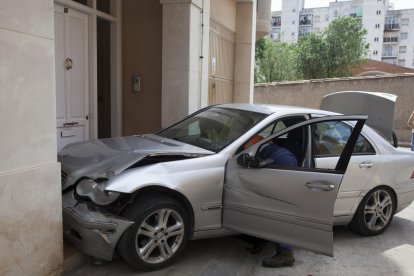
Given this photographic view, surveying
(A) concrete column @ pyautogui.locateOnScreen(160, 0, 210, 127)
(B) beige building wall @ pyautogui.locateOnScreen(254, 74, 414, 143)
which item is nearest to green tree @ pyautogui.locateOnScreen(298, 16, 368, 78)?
(B) beige building wall @ pyautogui.locateOnScreen(254, 74, 414, 143)

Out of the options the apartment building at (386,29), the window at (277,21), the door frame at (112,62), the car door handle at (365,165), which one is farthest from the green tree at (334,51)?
the window at (277,21)

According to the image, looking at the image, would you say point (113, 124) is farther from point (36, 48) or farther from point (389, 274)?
Answer: point (389, 274)

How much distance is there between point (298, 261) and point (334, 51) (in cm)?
3424

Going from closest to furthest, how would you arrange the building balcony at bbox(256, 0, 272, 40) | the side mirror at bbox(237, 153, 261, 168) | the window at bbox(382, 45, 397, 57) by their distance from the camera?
the side mirror at bbox(237, 153, 261, 168)
the building balcony at bbox(256, 0, 272, 40)
the window at bbox(382, 45, 397, 57)

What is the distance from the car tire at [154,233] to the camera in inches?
148

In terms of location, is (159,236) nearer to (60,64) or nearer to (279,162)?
(279,162)

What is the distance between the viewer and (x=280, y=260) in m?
4.29

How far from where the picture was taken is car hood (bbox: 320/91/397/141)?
7.14 m

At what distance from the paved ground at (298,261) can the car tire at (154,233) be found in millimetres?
153

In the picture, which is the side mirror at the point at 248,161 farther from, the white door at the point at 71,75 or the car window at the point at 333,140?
the white door at the point at 71,75

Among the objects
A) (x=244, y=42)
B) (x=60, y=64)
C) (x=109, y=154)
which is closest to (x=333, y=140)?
(x=109, y=154)

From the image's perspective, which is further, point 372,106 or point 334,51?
point 334,51

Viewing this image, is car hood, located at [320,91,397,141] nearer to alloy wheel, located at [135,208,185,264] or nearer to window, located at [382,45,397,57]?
alloy wheel, located at [135,208,185,264]

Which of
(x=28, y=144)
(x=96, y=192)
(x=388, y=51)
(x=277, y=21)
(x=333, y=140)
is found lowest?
(x=96, y=192)
